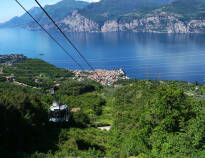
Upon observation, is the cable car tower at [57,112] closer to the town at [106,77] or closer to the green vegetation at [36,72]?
the green vegetation at [36,72]

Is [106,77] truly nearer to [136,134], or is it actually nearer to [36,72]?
[36,72]

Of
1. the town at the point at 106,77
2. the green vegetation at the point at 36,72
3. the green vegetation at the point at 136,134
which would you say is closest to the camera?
the green vegetation at the point at 136,134

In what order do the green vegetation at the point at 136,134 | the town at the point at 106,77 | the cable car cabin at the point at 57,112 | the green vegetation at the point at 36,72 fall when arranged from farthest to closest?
1. the town at the point at 106,77
2. the green vegetation at the point at 36,72
3. the cable car cabin at the point at 57,112
4. the green vegetation at the point at 136,134

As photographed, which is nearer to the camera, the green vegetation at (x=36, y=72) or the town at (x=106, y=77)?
the green vegetation at (x=36, y=72)

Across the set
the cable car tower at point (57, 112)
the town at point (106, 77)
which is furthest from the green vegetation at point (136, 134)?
the town at point (106, 77)

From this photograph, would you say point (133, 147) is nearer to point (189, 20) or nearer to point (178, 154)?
point (178, 154)

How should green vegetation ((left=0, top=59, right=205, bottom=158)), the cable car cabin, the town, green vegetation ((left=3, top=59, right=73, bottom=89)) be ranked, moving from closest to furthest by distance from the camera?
green vegetation ((left=0, top=59, right=205, bottom=158)), the cable car cabin, green vegetation ((left=3, top=59, right=73, bottom=89)), the town

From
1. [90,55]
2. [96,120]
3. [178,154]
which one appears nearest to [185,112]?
[178,154]

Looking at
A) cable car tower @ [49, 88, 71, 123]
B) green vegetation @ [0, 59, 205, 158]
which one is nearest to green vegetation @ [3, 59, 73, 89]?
green vegetation @ [0, 59, 205, 158]

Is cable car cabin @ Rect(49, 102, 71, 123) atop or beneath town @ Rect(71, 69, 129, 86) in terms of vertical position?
atop

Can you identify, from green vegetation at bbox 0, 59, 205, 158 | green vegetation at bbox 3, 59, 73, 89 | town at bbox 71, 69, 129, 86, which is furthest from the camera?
town at bbox 71, 69, 129, 86

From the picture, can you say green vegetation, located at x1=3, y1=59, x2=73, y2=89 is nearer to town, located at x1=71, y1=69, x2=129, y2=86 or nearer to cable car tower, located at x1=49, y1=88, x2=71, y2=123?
town, located at x1=71, y1=69, x2=129, y2=86
